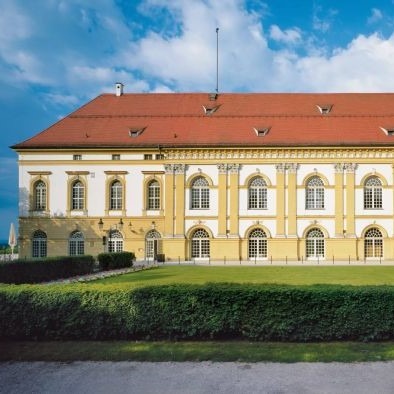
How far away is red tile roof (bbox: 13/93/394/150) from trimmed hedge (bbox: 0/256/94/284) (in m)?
13.8

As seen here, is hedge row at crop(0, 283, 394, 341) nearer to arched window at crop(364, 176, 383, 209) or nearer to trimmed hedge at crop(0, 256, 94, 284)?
trimmed hedge at crop(0, 256, 94, 284)

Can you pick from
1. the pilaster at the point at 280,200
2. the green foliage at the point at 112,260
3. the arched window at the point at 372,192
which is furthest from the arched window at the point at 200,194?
the arched window at the point at 372,192

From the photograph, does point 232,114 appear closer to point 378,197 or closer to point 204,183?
point 204,183

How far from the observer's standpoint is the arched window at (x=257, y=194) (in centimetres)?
3812

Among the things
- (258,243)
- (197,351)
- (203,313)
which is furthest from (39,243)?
(197,351)

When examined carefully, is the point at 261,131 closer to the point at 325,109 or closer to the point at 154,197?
the point at 325,109

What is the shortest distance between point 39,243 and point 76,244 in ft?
10.3

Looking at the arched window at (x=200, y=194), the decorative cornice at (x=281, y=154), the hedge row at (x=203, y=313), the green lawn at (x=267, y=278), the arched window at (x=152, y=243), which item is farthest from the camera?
the arched window at (x=152, y=243)

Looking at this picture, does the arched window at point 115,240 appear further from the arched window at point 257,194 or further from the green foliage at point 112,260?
the arched window at point 257,194

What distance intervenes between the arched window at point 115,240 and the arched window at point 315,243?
1512cm

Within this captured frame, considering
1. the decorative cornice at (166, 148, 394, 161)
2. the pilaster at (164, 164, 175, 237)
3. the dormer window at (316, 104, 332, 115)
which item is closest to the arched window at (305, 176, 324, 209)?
the decorative cornice at (166, 148, 394, 161)

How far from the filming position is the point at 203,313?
950 centimetres

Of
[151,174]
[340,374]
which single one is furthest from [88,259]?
[340,374]

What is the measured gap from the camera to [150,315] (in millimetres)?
9461
